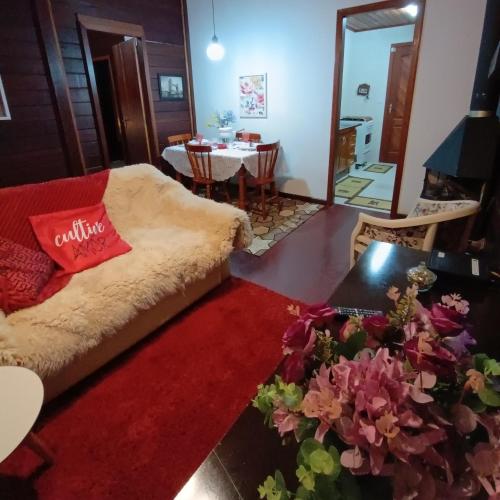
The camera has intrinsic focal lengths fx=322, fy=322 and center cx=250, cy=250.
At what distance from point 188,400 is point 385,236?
1.44 meters

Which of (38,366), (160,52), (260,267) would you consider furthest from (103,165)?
(38,366)

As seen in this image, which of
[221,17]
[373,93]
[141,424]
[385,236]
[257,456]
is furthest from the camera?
[373,93]

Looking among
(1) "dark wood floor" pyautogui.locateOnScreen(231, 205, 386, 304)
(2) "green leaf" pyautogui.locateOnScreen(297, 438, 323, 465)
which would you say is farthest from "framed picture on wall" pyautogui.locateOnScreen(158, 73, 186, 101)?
(2) "green leaf" pyautogui.locateOnScreen(297, 438, 323, 465)

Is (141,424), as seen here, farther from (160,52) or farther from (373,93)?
(373,93)

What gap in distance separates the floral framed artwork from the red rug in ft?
10.3

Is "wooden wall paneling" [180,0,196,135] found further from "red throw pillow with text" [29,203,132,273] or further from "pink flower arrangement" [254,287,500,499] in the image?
"pink flower arrangement" [254,287,500,499]

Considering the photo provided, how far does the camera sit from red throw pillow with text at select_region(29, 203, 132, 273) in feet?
5.87

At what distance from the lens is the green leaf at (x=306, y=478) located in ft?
1.41

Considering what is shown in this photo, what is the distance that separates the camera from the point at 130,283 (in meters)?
1.66

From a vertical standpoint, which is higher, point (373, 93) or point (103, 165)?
point (373, 93)

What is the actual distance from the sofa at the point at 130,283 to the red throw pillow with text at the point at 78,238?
0.25 ft

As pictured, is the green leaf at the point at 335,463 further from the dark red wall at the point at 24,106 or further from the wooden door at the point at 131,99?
the wooden door at the point at 131,99

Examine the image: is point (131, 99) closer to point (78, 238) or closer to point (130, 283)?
point (78, 238)

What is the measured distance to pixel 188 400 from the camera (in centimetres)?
154
